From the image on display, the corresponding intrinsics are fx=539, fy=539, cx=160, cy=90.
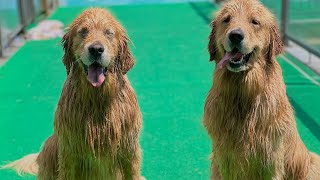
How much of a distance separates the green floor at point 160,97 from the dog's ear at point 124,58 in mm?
711

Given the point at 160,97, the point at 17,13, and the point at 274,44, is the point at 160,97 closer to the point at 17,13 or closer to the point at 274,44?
the point at 274,44

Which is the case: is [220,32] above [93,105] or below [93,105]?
above

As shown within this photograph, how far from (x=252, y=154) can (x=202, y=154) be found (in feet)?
6.35

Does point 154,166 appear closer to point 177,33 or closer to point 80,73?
point 80,73

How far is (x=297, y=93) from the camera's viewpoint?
7.65 metres

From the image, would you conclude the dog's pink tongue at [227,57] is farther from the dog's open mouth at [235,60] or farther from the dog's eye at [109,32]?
the dog's eye at [109,32]

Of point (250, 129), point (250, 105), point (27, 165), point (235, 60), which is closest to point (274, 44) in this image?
point (235, 60)

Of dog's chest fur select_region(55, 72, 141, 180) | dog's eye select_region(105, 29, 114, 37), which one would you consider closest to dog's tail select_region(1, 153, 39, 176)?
dog's chest fur select_region(55, 72, 141, 180)

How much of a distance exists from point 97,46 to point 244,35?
1.01 metres

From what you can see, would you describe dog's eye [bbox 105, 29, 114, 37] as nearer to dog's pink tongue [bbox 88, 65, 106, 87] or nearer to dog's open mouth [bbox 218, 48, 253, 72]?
dog's pink tongue [bbox 88, 65, 106, 87]

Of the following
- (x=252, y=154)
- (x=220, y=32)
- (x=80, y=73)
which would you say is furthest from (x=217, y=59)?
(x=80, y=73)

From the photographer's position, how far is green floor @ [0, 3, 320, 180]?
5914mm

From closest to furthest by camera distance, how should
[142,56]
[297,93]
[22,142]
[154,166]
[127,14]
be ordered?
[154,166], [22,142], [297,93], [142,56], [127,14]

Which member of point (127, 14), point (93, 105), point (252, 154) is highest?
point (93, 105)
